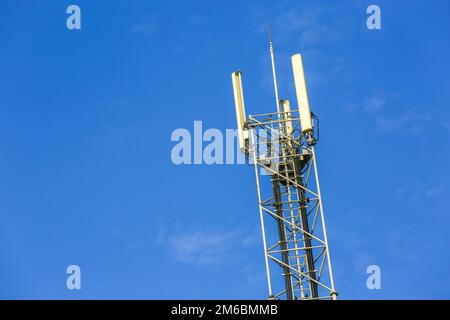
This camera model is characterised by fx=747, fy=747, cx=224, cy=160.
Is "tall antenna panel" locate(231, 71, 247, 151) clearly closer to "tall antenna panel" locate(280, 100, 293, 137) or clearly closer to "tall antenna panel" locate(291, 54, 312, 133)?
"tall antenna panel" locate(280, 100, 293, 137)

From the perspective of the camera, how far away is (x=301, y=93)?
47.4 metres

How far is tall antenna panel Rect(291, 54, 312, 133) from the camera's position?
46.7m

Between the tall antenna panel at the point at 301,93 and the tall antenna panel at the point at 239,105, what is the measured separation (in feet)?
12.4

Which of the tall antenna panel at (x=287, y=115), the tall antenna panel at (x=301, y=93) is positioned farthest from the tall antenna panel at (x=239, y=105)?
the tall antenna panel at (x=301, y=93)

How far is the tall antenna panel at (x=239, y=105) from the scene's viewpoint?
4844 cm

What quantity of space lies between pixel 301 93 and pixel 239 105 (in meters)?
4.36

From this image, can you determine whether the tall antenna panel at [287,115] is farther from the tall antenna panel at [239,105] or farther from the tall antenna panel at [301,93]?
the tall antenna panel at [239,105]

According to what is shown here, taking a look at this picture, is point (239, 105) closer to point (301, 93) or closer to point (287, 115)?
point (287, 115)

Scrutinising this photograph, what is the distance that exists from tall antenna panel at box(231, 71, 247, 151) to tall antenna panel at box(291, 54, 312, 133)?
3.78 m

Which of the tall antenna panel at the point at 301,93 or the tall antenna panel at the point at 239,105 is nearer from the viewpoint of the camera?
the tall antenna panel at the point at 301,93
